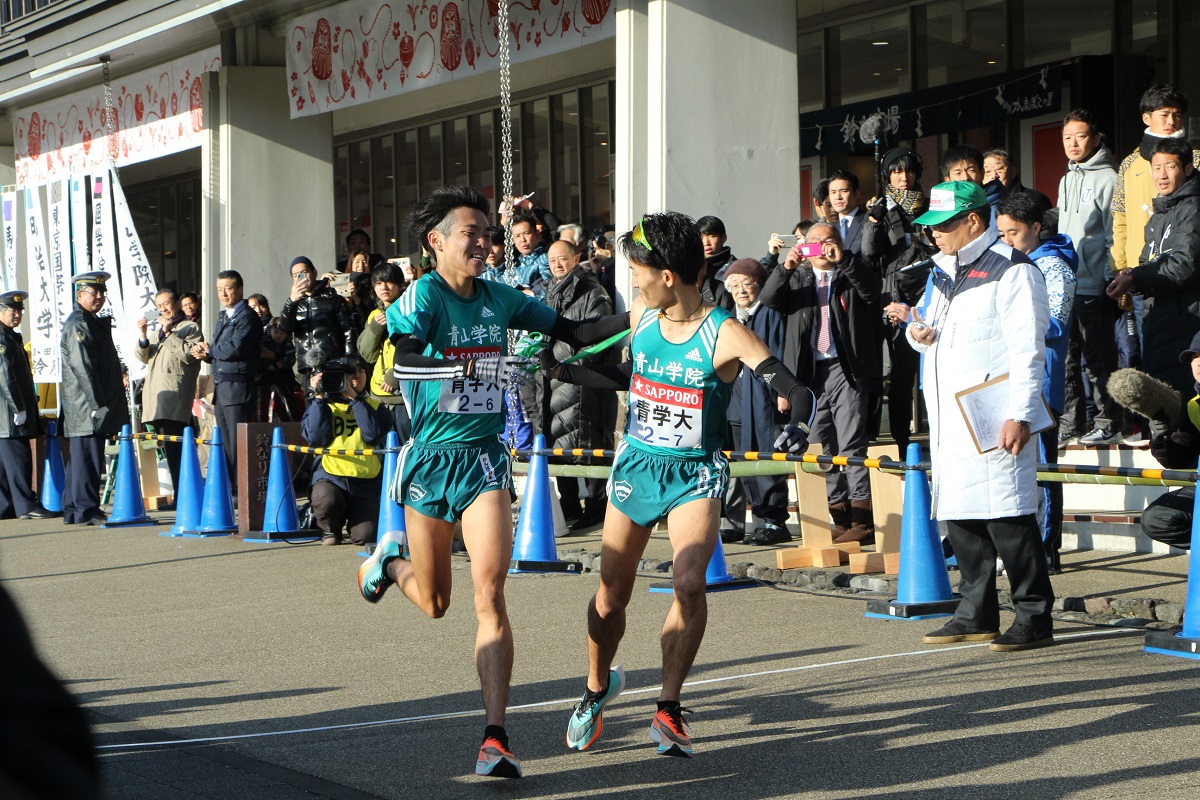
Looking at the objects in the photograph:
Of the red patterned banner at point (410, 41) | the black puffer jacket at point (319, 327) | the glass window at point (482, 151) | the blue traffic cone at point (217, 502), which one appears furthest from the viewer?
the glass window at point (482, 151)

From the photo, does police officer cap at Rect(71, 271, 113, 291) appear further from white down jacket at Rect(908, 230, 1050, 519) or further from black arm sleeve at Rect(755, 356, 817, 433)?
black arm sleeve at Rect(755, 356, 817, 433)

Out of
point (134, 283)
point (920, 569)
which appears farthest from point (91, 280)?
point (920, 569)

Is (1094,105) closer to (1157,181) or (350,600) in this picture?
(1157,181)

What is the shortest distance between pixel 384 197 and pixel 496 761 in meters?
21.2

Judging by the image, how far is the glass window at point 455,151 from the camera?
2338cm

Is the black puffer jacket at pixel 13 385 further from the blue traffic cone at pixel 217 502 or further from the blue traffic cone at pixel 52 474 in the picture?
the blue traffic cone at pixel 217 502

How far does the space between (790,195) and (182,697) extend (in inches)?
292

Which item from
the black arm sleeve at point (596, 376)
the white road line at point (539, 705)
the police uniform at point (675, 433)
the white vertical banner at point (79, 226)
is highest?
the white vertical banner at point (79, 226)

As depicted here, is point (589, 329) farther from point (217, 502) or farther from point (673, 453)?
point (217, 502)

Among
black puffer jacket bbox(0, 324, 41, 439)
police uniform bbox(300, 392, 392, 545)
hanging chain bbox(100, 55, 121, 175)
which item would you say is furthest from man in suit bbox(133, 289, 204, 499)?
hanging chain bbox(100, 55, 121, 175)

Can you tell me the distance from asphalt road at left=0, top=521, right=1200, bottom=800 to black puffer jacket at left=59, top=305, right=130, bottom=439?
6.00 m

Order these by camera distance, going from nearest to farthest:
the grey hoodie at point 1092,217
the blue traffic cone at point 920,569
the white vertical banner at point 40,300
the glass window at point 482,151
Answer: the blue traffic cone at point 920,569, the grey hoodie at point 1092,217, the white vertical banner at point 40,300, the glass window at point 482,151

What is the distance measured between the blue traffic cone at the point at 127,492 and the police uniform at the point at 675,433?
10.2 m

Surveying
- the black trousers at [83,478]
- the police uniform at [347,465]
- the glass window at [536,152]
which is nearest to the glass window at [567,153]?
the glass window at [536,152]
